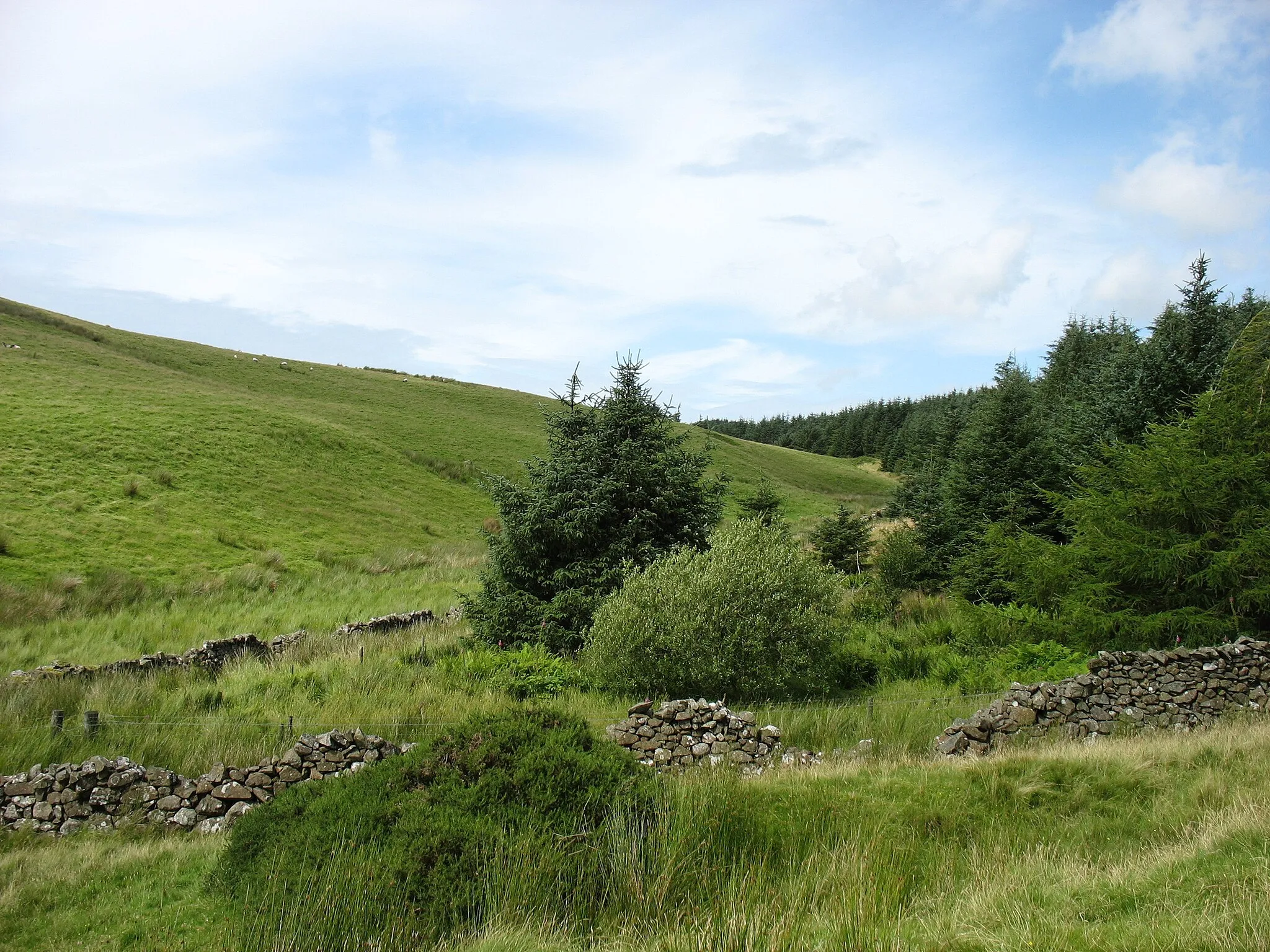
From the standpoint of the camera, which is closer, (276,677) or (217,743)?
(217,743)

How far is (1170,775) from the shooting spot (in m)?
8.81

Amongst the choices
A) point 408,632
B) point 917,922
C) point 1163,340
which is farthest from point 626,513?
point 1163,340

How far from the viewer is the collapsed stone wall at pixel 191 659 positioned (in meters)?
14.1

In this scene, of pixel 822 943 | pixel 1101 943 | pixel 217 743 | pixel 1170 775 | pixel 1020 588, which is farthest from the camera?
pixel 1020 588

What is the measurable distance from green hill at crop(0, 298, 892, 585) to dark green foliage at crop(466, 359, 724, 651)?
12568mm

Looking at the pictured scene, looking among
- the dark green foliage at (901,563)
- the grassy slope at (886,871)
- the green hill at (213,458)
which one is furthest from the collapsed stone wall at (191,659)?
the dark green foliage at (901,563)

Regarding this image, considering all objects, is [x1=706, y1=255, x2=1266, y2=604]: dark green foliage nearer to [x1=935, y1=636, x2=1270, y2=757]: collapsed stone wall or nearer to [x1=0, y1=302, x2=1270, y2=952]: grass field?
[x1=0, y1=302, x2=1270, y2=952]: grass field

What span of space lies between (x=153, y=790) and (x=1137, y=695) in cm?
1488

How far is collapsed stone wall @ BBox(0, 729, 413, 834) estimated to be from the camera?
886 cm

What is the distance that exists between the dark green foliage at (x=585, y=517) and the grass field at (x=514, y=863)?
2185 mm

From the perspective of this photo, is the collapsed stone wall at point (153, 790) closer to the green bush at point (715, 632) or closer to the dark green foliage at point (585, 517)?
the green bush at point (715, 632)

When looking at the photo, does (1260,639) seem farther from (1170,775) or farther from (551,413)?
(551,413)

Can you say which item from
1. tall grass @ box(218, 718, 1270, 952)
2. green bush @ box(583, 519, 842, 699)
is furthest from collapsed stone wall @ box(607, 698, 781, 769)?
green bush @ box(583, 519, 842, 699)

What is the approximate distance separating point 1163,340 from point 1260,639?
42.4ft
